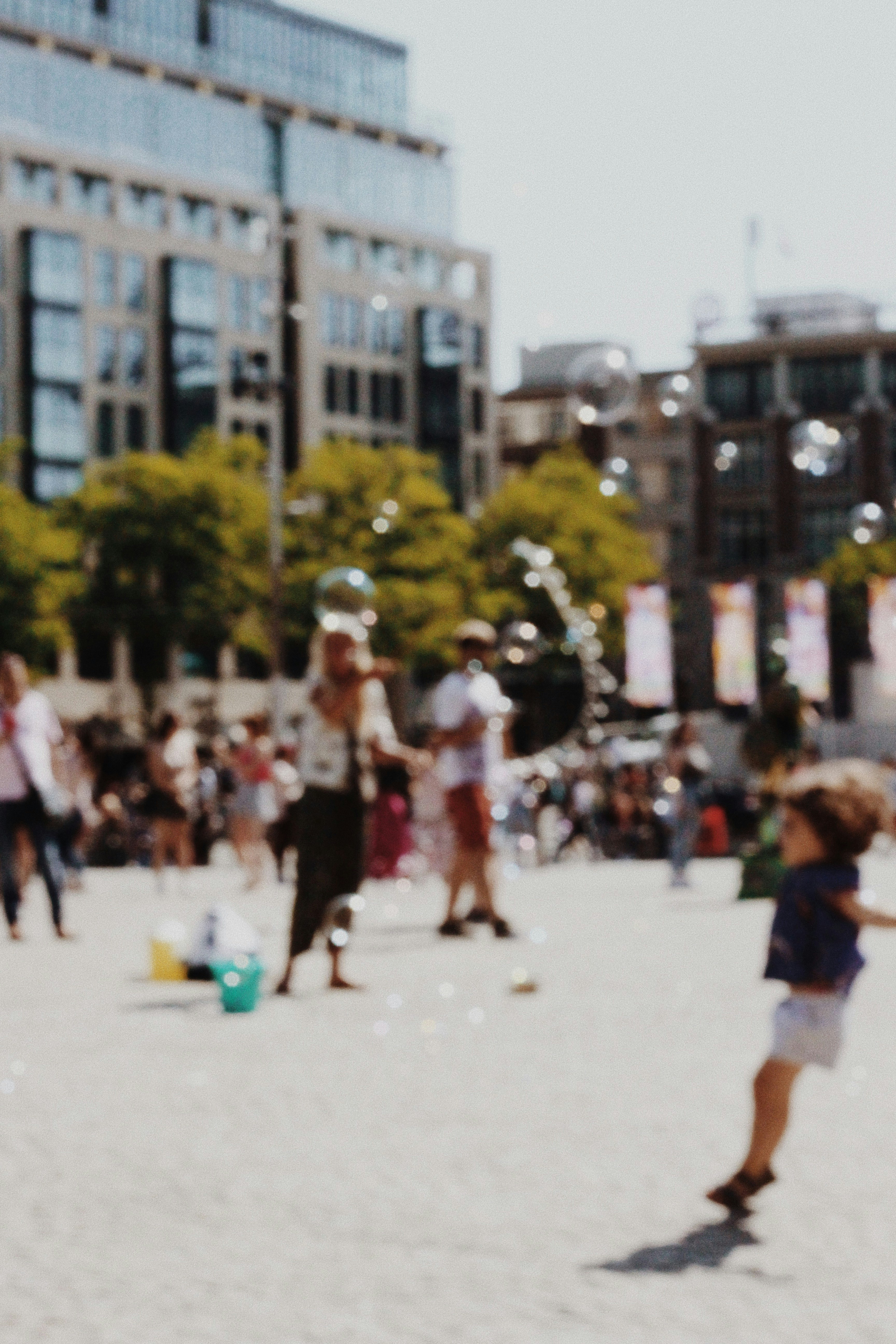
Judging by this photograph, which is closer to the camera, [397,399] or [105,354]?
[105,354]

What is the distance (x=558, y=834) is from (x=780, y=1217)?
1240 inches

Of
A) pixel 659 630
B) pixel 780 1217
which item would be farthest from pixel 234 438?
pixel 780 1217

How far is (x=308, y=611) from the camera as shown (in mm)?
66000

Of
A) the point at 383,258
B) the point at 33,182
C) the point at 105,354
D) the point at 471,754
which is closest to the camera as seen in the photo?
the point at 471,754

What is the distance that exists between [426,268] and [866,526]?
41295mm

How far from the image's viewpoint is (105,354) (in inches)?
3250

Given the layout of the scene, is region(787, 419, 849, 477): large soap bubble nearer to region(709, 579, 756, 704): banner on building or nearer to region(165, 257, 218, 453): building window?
region(709, 579, 756, 704): banner on building

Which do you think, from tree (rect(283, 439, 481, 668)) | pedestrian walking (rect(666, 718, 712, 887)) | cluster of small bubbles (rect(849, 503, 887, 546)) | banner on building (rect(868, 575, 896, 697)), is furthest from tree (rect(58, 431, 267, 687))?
pedestrian walking (rect(666, 718, 712, 887))

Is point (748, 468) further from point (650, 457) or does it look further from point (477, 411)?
point (477, 411)

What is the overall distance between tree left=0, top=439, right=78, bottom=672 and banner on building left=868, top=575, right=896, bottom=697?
60.7 ft

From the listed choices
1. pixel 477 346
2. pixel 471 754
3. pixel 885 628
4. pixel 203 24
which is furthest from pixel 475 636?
pixel 477 346

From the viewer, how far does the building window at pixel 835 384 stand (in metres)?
97.2

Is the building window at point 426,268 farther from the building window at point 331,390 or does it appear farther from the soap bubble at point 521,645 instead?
the soap bubble at point 521,645

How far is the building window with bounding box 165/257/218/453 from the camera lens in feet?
274
